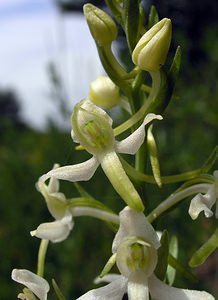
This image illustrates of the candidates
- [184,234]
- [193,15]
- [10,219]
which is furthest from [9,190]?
[193,15]

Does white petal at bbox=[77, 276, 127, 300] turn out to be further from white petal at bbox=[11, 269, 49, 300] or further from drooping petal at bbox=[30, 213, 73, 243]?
drooping petal at bbox=[30, 213, 73, 243]

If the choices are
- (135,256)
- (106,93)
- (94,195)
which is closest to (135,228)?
(135,256)

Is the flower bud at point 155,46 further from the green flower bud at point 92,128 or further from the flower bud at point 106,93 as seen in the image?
the flower bud at point 106,93

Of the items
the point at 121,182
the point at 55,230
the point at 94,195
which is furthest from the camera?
the point at 94,195

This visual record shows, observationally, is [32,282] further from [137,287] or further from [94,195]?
[94,195]

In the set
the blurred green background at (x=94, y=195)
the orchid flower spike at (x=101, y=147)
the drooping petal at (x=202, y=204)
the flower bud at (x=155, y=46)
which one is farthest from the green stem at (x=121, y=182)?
the blurred green background at (x=94, y=195)

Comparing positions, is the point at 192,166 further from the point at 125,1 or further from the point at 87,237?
the point at 125,1
